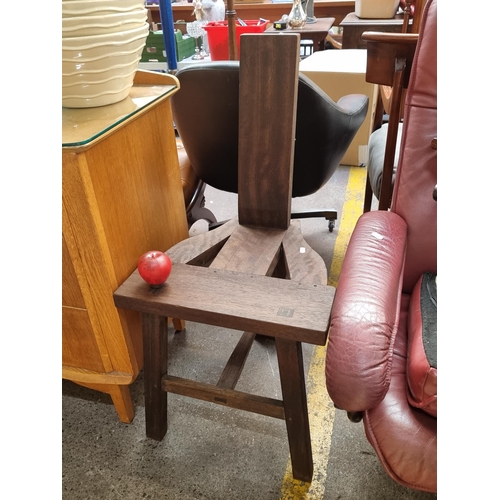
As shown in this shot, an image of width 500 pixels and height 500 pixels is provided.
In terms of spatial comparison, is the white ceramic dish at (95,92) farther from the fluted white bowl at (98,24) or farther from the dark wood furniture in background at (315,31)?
the dark wood furniture in background at (315,31)

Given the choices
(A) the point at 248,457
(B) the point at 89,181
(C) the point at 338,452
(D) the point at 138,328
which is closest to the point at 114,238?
(B) the point at 89,181

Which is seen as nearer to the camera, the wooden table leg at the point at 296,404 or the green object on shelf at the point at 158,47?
the wooden table leg at the point at 296,404

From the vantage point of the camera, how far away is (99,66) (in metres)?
0.93

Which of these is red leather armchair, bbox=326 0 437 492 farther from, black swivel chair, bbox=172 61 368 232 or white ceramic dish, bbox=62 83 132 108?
white ceramic dish, bbox=62 83 132 108

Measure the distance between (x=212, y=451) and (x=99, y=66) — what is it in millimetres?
1049

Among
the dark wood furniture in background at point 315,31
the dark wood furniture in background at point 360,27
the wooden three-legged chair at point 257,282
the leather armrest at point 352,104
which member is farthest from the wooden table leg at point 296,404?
the dark wood furniture in background at point 360,27

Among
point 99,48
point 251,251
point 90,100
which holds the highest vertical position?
point 99,48

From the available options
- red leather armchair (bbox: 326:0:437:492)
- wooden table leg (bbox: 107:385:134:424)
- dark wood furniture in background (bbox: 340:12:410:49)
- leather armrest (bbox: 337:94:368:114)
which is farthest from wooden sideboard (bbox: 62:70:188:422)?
dark wood furniture in background (bbox: 340:12:410:49)

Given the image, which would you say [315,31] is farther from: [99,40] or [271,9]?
[99,40]

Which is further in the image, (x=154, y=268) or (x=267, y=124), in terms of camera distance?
(x=267, y=124)

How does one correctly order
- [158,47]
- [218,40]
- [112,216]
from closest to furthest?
[112,216]
[158,47]
[218,40]

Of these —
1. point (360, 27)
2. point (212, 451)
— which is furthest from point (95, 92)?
point (360, 27)

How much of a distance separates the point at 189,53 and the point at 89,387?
262 centimetres

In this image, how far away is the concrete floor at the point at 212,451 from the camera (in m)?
1.14
